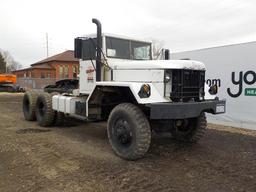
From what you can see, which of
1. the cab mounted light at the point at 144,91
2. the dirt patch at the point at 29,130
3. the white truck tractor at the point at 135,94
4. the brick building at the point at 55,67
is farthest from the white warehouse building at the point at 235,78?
the brick building at the point at 55,67

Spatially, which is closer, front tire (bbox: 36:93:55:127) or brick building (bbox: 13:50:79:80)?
front tire (bbox: 36:93:55:127)

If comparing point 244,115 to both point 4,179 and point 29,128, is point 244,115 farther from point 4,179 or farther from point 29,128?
point 4,179

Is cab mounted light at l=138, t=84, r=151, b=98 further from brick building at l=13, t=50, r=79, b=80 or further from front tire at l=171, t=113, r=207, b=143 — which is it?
brick building at l=13, t=50, r=79, b=80

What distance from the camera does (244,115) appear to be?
9.95 meters

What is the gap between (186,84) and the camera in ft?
20.9

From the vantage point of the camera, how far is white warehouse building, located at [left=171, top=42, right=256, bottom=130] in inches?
383

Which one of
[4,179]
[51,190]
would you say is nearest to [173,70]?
[51,190]

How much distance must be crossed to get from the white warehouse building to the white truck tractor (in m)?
3.11

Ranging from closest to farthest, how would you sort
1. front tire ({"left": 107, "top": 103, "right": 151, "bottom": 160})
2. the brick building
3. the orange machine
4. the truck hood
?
front tire ({"left": 107, "top": 103, "right": 151, "bottom": 160}), the truck hood, the orange machine, the brick building

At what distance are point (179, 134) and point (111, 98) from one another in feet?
→ 6.18

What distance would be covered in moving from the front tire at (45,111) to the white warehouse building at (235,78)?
5556 mm

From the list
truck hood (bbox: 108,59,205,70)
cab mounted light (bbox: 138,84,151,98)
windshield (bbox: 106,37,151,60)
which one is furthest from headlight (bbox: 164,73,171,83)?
windshield (bbox: 106,37,151,60)

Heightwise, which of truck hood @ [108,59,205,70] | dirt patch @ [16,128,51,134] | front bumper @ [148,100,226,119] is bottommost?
dirt patch @ [16,128,51,134]

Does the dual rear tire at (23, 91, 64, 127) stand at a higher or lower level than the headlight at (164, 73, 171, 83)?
lower
